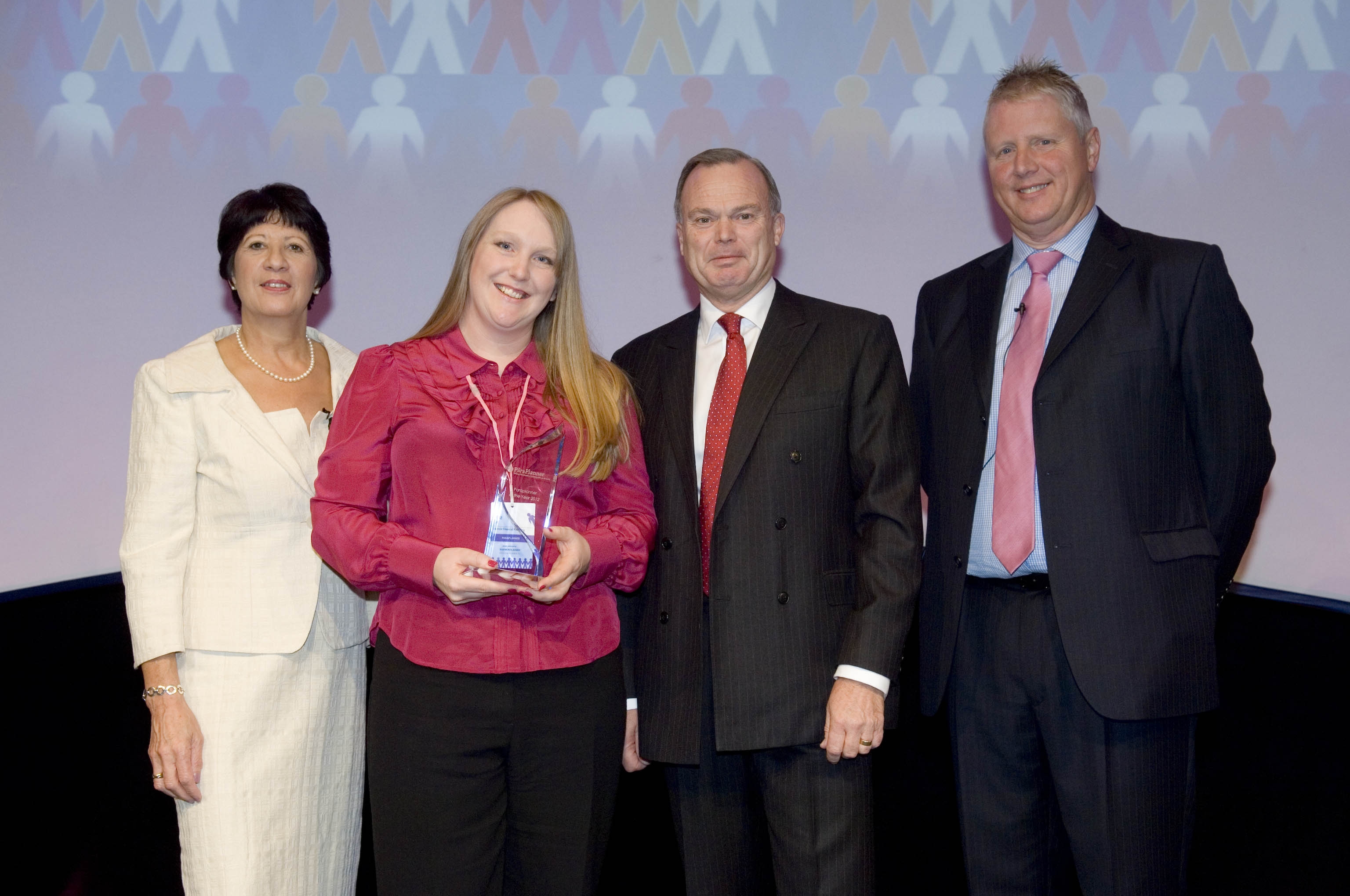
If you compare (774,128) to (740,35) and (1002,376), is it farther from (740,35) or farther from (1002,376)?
(1002,376)

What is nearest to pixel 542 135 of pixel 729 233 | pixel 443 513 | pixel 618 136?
pixel 618 136

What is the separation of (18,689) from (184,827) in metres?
1.33

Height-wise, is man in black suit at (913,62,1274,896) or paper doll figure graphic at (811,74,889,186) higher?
paper doll figure graphic at (811,74,889,186)

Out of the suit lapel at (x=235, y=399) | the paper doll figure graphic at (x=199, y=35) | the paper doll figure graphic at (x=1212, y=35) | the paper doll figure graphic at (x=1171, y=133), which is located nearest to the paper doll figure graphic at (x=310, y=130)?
the paper doll figure graphic at (x=199, y=35)

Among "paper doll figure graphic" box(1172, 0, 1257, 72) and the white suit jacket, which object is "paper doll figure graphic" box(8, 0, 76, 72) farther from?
"paper doll figure graphic" box(1172, 0, 1257, 72)

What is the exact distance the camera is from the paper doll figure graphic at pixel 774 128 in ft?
11.2

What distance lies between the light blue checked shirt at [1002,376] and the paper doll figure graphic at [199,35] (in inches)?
105

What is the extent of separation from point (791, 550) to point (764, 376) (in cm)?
35

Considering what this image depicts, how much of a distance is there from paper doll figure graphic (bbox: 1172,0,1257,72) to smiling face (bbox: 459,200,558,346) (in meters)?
2.49

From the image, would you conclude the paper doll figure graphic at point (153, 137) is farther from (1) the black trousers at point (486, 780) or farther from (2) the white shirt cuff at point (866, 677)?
(2) the white shirt cuff at point (866, 677)

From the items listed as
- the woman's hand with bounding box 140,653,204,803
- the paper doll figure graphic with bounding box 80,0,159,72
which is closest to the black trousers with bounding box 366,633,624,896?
the woman's hand with bounding box 140,653,204,803

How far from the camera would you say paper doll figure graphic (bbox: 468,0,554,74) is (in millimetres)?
3418

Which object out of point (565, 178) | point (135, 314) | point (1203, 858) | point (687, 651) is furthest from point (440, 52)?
point (1203, 858)

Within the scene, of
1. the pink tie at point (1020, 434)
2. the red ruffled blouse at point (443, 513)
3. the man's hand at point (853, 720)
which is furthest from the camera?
the pink tie at point (1020, 434)
